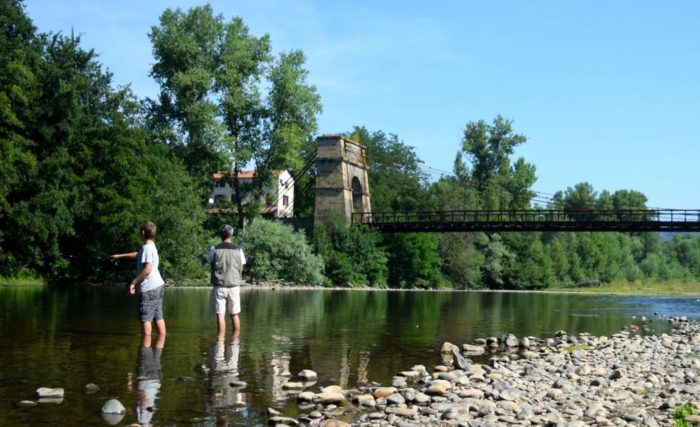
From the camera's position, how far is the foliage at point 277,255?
1988 inches

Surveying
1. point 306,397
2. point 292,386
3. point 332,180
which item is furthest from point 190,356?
point 332,180

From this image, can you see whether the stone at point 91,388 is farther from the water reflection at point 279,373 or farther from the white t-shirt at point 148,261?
the white t-shirt at point 148,261

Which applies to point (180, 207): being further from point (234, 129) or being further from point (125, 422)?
point (125, 422)

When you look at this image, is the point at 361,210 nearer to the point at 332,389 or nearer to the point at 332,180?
the point at 332,180

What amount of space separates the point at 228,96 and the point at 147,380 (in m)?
43.7

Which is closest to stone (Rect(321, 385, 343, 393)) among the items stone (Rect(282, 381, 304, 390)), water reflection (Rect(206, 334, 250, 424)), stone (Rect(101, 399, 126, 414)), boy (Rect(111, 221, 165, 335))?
stone (Rect(282, 381, 304, 390))

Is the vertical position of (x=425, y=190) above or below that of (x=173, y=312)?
above

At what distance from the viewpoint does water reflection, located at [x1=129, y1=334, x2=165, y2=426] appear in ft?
27.3

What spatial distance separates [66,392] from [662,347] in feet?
47.0

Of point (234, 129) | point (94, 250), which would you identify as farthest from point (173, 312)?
point (234, 129)

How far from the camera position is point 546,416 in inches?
359

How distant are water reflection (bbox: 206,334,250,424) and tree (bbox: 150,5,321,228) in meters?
38.8

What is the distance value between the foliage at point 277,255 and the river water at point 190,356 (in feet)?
83.8

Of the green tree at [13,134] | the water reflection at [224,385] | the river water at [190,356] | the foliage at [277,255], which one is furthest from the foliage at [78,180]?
the water reflection at [224,385]
